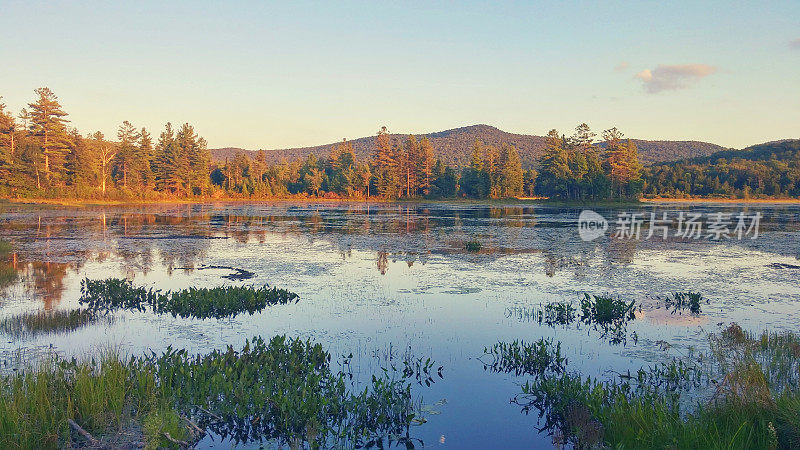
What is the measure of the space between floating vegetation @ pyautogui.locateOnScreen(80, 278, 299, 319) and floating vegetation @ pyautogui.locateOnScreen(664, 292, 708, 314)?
11370 millimetres

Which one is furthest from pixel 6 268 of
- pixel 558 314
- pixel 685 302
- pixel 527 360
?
pixel 685 302

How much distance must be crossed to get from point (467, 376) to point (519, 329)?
351 centimetres

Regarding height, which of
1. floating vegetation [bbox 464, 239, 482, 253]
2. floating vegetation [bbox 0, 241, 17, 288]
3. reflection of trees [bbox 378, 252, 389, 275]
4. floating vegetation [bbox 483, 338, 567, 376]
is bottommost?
floating vegetation [bbox 483, 338, 567, 376]

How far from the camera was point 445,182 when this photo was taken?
11462 centimetres

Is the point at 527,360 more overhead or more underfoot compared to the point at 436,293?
more underfoot

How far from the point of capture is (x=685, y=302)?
14.7 m

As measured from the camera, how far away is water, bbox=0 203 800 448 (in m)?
9.70

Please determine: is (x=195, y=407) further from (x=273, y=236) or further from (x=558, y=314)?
(x=273, y=236)

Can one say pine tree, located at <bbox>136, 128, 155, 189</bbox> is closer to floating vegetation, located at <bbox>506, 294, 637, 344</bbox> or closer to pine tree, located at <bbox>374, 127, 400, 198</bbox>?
pine tree, located at <bbox>374, 127, 400, 198</bbox>

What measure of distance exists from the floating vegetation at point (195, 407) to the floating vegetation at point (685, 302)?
10.0m

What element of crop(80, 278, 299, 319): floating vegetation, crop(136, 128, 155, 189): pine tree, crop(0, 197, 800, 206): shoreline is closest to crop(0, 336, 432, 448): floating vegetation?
crop(80, 278, 299, 319): floating vegetation

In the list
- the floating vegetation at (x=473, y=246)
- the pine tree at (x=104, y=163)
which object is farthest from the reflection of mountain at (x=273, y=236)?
the pine tree at (x=104, y=163)

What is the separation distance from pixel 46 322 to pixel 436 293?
10787 millimetres

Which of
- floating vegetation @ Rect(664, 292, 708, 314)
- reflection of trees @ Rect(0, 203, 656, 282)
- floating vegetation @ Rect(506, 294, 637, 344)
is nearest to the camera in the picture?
floating vegetation @ Rect(506, 294, 637, 344)
